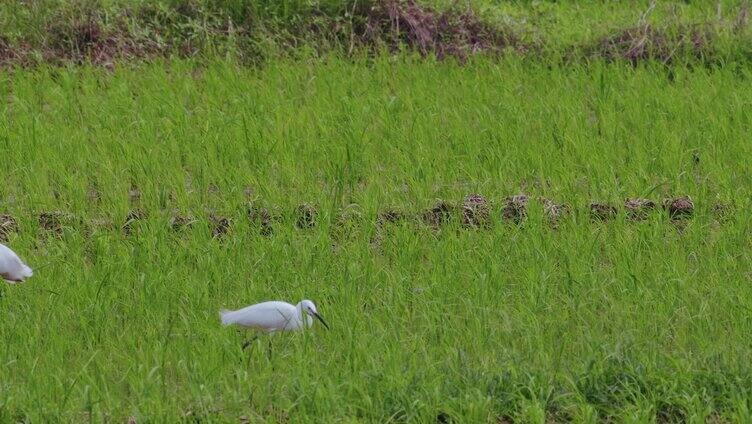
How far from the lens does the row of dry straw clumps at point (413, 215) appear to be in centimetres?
614

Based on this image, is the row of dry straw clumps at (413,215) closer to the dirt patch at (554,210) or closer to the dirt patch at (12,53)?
the dirt patch at (554,210)

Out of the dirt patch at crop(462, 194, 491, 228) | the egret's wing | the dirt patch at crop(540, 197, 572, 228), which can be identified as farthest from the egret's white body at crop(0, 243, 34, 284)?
the dirt patch at crop(540, 197, 572, 228)

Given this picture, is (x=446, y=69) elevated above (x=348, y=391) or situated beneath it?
situated beneath

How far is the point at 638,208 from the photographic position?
20.5 feet

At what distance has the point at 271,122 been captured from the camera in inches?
295

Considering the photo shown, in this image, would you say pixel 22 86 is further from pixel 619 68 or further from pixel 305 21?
pixel 619 68

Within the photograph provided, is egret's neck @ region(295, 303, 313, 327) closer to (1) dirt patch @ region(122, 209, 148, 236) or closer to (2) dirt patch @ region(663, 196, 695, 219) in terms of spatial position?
(1) dirt patch @ region(122, 209, 148, 236)

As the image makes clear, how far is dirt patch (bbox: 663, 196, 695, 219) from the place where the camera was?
6.29 metres

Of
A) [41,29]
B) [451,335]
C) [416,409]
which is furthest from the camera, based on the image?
[41,29]

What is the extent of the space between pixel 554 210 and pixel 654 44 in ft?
9.54

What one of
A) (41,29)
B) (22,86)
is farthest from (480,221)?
(41,29)

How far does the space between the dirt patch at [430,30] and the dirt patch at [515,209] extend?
2.71 meters

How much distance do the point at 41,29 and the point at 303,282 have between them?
13.4 ft

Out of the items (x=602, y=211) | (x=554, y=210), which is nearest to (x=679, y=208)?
(x=602, y=211)
